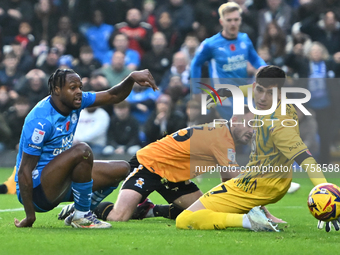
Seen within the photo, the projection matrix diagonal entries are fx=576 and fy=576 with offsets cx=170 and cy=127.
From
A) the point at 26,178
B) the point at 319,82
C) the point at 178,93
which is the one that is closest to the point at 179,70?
the point at 178,93

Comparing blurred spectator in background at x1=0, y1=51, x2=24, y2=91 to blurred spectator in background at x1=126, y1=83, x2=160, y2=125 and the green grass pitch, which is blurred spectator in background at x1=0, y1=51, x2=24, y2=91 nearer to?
blurred spectator in background at x1=126, y1=83, x2=160, y2=125

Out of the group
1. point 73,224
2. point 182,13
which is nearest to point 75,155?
point 73,224

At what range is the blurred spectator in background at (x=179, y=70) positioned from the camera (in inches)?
479

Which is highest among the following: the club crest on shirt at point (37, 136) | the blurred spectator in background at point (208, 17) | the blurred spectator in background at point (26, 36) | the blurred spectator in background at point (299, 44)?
the blurred spectator in background at point (208, 17)

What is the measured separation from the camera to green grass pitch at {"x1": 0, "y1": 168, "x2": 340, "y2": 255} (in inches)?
157

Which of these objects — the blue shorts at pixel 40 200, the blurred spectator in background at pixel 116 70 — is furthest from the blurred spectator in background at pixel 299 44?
the blue shorts at pixel 40 200

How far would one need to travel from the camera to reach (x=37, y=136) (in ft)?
15.8

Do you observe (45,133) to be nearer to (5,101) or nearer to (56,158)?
(56,158)

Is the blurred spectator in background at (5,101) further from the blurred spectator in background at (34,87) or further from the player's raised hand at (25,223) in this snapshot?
the player's raised hand at (25,223)

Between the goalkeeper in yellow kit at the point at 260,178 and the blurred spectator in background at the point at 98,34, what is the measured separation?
8.77 meters

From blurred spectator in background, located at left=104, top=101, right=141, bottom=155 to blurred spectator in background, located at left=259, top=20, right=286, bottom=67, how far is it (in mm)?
3235

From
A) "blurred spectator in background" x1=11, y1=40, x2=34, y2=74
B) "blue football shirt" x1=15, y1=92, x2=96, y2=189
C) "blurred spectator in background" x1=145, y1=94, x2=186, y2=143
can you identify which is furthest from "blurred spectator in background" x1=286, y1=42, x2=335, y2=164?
"blue football shirt" x1=15, y1=92, x2=96, y2=189

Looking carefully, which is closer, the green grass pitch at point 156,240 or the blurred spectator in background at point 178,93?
the green grass pitch at point 156,240

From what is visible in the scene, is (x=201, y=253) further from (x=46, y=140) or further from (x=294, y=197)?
(x=294, y=197)
